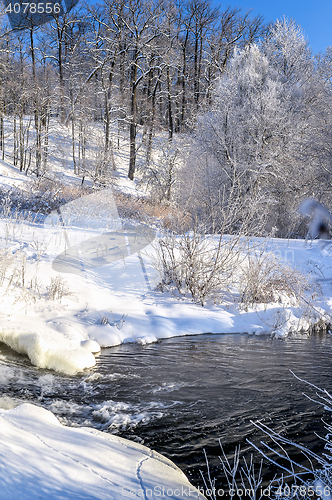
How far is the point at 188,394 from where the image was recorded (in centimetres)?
414

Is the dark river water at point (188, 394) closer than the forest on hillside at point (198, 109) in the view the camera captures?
Yes

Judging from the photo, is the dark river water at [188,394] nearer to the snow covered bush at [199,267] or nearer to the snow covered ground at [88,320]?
the snow covered ground at [88,320]

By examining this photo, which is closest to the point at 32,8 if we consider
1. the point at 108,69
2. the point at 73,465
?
the point at 108,69

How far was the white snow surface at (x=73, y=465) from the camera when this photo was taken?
7.02ft

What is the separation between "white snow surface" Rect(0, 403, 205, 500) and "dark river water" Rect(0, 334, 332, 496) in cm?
30

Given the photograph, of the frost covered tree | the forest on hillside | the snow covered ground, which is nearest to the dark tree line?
the forest on hillside

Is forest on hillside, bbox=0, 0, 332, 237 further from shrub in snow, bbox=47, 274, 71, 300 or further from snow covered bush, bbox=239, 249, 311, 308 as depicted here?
shrub in snow, bbox=47, 274, 71, 300

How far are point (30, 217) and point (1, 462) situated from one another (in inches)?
361

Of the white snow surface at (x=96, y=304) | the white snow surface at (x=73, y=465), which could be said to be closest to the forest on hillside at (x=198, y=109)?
the white snow surface at (x=96, y=304)

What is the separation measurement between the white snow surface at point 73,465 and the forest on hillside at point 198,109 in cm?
462

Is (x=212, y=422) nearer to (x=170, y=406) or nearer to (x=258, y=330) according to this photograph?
(x=170, y=406)

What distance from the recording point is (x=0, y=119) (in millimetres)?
21812

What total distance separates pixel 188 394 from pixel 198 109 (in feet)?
77.2

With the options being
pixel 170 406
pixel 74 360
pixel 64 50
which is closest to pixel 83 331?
pixel 74 360
